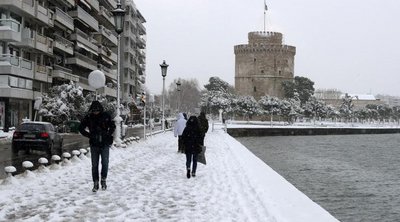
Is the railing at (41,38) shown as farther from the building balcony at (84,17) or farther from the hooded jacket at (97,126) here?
the hooded jacket at (97,126)

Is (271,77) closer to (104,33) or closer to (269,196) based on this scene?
(104,33)

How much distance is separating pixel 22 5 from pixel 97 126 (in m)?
30.0

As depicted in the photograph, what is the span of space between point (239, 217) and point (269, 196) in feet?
7.38

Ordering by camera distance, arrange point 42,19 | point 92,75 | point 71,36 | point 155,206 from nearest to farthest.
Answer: point 155,206
point 92,75
point 42,19
point 71,36

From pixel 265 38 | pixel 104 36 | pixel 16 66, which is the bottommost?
pixel 16 66

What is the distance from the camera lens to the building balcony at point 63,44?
44763 mm

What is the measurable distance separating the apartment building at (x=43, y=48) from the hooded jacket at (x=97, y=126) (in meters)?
16.5

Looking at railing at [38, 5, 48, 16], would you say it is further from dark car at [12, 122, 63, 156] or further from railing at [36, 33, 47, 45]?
dark car at [12, 122, 63, 156]

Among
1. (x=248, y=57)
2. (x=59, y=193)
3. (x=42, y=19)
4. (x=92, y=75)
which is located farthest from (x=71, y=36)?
(x=248, y=57)

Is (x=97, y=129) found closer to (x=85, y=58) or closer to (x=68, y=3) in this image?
(x=68, y=3)

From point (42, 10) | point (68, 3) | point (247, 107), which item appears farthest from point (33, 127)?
point (247, 107)

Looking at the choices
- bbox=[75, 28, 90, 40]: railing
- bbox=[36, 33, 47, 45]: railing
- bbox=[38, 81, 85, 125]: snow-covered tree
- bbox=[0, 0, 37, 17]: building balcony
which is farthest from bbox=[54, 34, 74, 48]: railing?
bbox=[38, 81, 85, 125]: snow-covered tree

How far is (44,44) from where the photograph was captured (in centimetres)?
4128

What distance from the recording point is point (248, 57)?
10381cm
